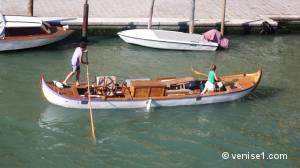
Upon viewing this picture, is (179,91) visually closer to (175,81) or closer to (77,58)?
(175,81)

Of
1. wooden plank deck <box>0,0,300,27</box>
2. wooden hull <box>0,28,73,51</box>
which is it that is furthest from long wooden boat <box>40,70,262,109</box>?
wooden plank deck <box>0,0,300,27</box>

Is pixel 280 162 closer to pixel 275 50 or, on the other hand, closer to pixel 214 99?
pixel 214 99

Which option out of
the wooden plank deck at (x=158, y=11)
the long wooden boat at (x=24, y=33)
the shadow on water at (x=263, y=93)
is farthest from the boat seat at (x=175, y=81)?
the wooden plank deck at (x=158, y=11)

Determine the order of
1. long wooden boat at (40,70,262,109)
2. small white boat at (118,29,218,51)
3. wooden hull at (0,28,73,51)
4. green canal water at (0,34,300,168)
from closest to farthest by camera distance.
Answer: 1. green canal water at (0,34,300,168)
2. long wooden boat at (40,70,262,109)
3. wooden hull at (0,28,73,51)
4. small white boat at (118,29,218,51)

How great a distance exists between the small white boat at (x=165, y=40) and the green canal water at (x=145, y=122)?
0.62 metres

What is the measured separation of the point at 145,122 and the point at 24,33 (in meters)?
9.61

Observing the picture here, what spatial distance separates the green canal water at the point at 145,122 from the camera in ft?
67.3

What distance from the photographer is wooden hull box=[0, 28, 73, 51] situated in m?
29.0

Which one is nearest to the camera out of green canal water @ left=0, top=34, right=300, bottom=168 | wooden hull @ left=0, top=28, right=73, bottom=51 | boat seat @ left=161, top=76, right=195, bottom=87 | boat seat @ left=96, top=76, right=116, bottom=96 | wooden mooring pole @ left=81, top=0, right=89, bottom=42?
green canal water @ left=0, top=34, right=300, bottom=168

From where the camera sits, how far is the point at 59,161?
20.0m

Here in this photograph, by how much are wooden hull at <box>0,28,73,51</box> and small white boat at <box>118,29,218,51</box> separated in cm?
309

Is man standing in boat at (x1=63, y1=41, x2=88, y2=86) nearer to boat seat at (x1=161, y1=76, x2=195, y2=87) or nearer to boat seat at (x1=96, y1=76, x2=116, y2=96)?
boat seat at (x1=96, y1=76, x2=116, y2=96)

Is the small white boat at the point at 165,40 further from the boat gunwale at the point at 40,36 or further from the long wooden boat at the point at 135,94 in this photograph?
the long wooden boat at the point at 135,94

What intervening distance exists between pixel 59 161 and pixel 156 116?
16.4 ft
